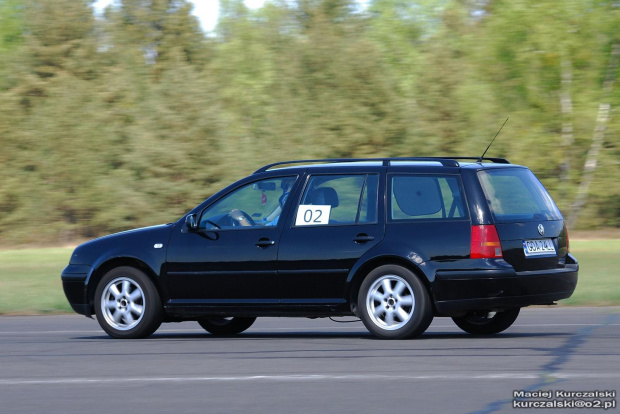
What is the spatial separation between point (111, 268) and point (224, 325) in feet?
4.60

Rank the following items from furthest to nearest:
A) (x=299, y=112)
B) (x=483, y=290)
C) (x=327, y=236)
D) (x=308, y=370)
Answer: (x=299, y=112)
(x=327, y=236)
(x=483, y=290)
(x=308, y=370)

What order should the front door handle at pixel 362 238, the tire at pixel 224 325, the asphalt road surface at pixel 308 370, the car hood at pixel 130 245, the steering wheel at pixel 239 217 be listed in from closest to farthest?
the asphalt road surface at pixel 308 370 → the front door handle at pixel 362 238 → the steering wheel at pixel 239 217 → the car hood at pixel 130 245 → the tire at pixel 224 325

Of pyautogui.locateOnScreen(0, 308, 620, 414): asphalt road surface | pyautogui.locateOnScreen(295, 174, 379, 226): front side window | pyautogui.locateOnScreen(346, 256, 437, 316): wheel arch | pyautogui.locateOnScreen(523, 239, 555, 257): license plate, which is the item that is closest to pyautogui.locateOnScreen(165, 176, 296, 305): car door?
pyautogui.locateOnScreen(295, 174, 379, 226): front side window

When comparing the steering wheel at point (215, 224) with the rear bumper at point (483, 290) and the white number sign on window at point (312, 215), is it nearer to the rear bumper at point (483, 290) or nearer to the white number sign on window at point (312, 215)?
the white number sign on window at point (312, 215)

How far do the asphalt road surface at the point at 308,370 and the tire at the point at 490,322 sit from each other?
4.0 inches

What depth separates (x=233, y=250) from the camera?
1093 centimetres

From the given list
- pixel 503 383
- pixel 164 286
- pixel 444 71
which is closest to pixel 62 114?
pixel 444 71

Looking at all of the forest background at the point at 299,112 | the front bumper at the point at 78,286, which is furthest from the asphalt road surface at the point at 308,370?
the forest background at the point at 299,112

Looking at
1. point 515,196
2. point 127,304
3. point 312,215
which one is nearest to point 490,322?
point 515,196

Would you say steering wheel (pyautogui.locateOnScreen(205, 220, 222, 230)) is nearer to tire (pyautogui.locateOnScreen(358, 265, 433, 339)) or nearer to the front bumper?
the front bumper

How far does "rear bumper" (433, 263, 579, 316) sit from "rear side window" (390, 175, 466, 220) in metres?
0.58

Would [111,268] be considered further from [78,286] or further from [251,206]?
[251,206]

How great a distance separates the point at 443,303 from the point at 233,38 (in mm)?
49546

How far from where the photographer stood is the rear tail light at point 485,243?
Result: 33.1 feet
